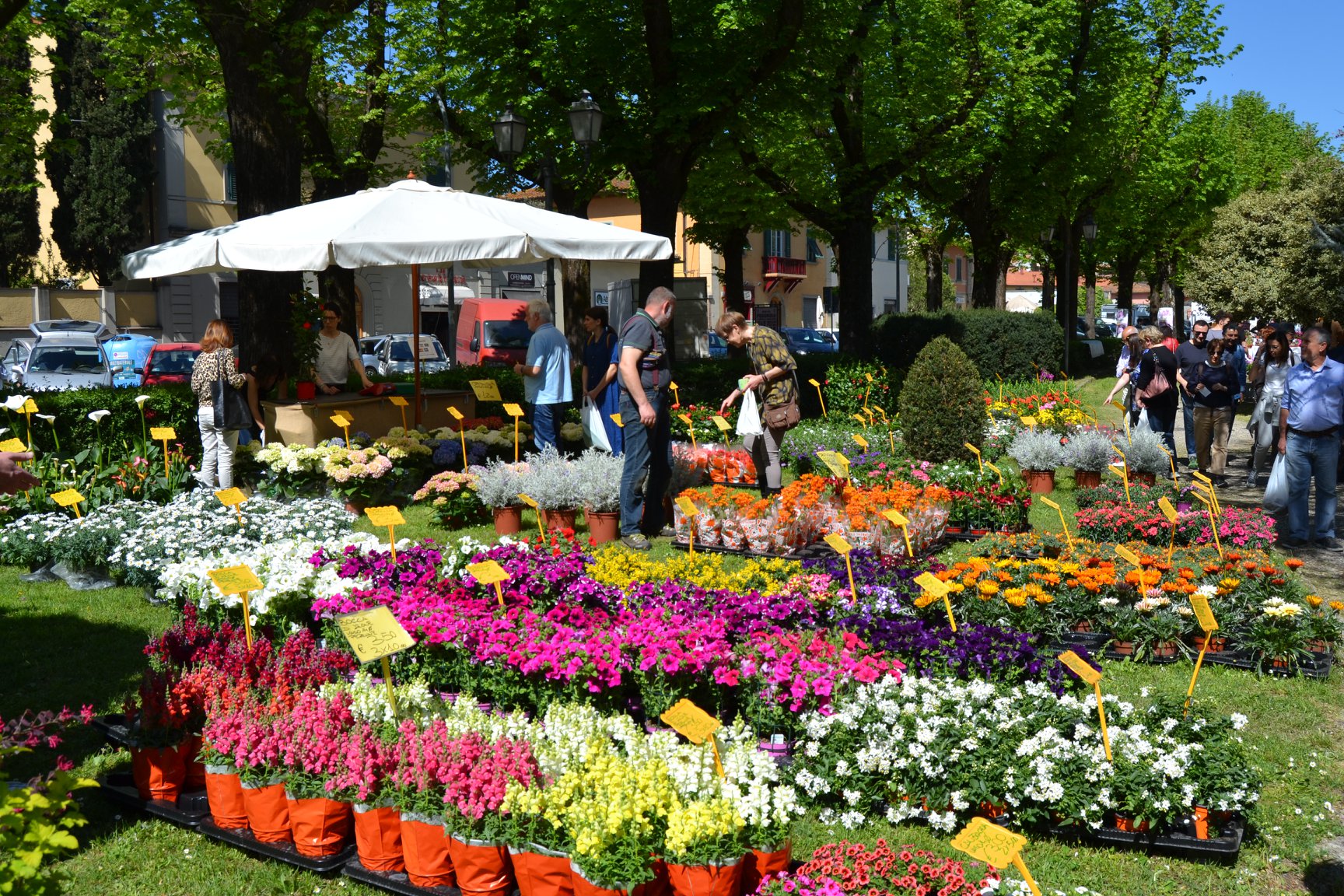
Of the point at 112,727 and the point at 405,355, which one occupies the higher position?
the point at 405,355

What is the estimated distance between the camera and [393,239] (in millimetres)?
9188

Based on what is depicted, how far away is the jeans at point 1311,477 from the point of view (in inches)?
Result: 360

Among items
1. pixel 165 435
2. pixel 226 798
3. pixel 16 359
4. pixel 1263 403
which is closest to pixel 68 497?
pixel 165 435

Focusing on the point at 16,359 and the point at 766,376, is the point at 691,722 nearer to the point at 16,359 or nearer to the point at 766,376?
the point at 766,376

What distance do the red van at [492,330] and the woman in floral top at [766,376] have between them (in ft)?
58.2

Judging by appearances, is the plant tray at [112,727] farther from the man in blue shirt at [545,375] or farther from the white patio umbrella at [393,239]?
the man in blue shirt at [545,375]

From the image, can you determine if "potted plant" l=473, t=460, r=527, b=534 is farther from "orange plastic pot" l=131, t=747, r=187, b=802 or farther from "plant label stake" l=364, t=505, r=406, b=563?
"orange plastic pot" l=131, t=747, r=187, b=802

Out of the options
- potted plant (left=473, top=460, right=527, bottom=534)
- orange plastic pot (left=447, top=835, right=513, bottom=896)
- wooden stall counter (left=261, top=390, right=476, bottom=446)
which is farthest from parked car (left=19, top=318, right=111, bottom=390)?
orange plastic pot (left=447, top=835, right=513, bottom=896)

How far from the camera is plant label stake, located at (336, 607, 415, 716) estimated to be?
13.5ft

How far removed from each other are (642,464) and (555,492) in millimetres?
860

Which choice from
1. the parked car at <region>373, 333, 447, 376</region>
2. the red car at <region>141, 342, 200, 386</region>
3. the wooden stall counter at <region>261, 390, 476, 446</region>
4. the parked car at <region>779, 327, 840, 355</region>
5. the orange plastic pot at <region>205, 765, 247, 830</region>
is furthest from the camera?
the parked car at <region>779, 327, 840, 355</region>

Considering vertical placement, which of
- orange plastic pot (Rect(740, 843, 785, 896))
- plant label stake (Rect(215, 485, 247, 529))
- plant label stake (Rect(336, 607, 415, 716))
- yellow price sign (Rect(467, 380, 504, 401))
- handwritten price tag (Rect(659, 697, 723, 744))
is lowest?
orange plastic pot (Rect(740, 843, 785, 896))

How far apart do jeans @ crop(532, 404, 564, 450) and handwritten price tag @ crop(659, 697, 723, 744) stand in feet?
22.3

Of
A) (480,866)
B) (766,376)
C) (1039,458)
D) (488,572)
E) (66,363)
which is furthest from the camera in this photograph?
(66,363)
